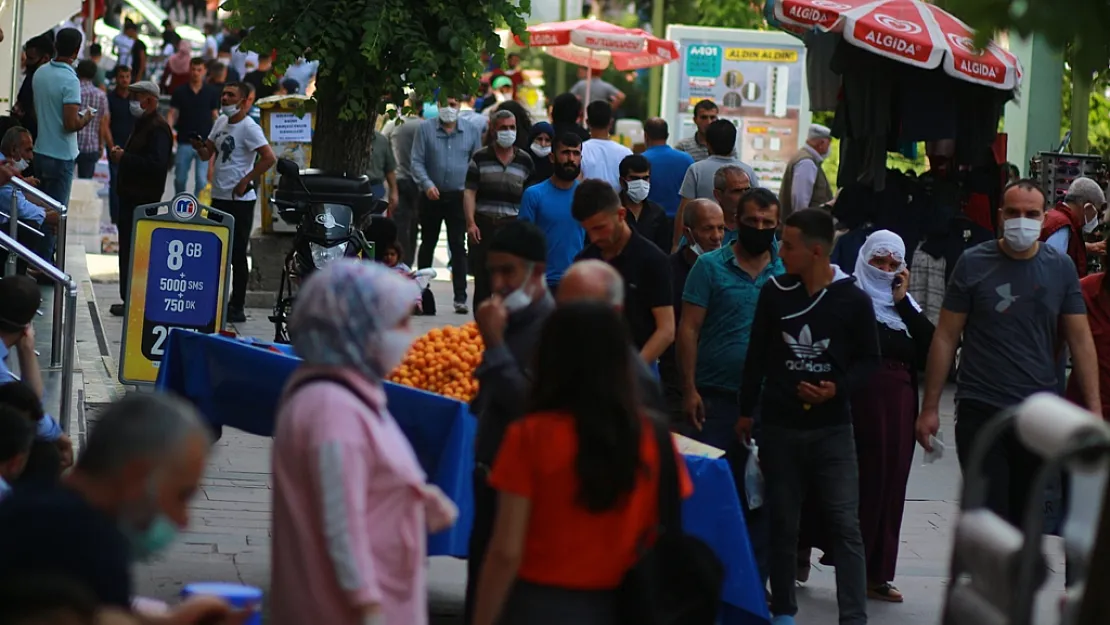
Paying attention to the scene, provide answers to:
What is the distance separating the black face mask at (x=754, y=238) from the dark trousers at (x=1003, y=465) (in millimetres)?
1077

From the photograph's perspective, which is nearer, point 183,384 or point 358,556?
point 358,556

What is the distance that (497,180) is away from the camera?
14.3 metres

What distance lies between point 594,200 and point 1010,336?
181cm

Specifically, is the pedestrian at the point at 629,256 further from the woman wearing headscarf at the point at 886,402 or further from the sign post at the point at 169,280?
the sign post at the point at 169,280

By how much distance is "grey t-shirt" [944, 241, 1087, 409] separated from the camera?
7109 millimetres

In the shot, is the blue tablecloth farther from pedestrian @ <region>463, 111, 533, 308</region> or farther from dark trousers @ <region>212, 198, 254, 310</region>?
pedestrian @ <region>463, 111, 533, 308</region>

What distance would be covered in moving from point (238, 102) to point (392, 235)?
2.39 m

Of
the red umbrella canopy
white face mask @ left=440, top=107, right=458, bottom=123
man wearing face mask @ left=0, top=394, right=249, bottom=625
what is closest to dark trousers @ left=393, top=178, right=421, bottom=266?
white face mask @ left=440, top=107, right=458, bottom=123

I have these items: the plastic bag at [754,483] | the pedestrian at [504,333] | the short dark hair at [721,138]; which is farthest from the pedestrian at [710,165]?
the pedestrian at [504,333]

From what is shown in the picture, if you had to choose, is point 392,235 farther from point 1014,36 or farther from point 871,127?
point 1014,36

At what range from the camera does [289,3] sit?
42.4 ft

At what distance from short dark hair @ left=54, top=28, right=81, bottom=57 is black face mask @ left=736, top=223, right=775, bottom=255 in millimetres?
9183

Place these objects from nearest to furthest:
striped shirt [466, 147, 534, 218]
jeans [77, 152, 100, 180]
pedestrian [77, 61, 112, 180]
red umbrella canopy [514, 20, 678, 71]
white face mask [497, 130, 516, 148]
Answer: white face mask [497, 130, 516, 148] < striped shirt [466, 147, 534, 218] < pedestrian [77, 61, 112, 180] < jeans [77, 152, 100, 180] < red umbrella canopy [514, 20, 678, 71]

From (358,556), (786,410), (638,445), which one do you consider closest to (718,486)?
(786,410)
